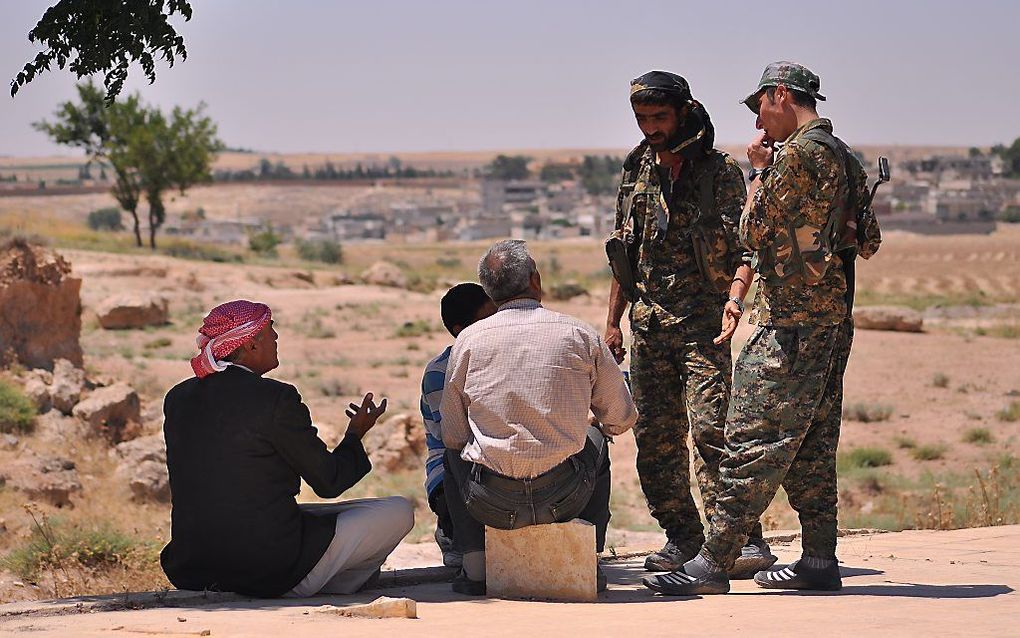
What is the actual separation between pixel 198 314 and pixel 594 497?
23.4 metres

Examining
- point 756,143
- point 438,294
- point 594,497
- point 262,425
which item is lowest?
point 438,294

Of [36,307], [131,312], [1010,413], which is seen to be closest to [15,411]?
[36,307]

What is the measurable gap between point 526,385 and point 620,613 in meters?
0.89

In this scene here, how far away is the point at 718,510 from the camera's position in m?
4.97

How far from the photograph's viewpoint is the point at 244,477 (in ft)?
15.9

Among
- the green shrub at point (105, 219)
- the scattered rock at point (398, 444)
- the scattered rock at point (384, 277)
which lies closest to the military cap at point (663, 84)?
the scattered rock at point (398, 444)

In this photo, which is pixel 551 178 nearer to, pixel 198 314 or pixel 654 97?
pixel 198 314

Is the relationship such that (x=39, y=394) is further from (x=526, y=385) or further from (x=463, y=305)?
(x=526, y=385)

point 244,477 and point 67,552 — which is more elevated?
point 244,477

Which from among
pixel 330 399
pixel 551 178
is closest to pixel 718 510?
pixel 330 399

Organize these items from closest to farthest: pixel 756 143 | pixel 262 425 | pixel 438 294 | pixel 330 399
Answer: pixel 262 425 → pixel 756 143 → pixel 330 399 → pixel 438 294

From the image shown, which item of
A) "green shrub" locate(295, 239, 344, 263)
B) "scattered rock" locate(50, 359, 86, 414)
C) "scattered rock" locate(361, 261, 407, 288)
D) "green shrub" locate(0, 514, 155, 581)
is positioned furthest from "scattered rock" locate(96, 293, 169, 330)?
"green shrub" locate(295, 239, 344, 263)

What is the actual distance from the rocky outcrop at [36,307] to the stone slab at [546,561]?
32.8ft

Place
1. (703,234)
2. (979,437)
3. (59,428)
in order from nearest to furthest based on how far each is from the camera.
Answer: (703,234) < (59,428) < (979,437)
